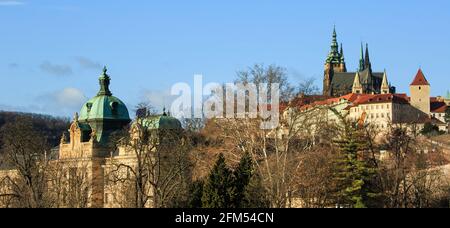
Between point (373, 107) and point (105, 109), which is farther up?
point (373, 107)

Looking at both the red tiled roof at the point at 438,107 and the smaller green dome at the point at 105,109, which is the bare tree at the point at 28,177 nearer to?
the smaller green dome at the point at 105,109

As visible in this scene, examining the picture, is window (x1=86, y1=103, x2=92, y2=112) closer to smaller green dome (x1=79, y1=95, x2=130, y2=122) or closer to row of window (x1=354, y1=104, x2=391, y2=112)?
smaller green dome (x1=79, y1=95, x2=130, y2=122)

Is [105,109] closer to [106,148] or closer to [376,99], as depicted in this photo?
[106,148]

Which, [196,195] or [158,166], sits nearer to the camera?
[196,195]

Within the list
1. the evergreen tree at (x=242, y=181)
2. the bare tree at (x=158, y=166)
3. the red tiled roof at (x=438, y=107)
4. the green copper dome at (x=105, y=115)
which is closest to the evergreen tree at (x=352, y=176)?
the bare tree at (x=158, y=166)

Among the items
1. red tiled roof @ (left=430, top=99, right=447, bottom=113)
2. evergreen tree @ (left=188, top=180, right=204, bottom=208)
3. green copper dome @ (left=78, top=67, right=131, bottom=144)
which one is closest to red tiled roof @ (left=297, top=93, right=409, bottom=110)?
red tiled roof @ (left=430, top=99, right=447, bottom=113)

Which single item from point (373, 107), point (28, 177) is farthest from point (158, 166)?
point (373, 107)

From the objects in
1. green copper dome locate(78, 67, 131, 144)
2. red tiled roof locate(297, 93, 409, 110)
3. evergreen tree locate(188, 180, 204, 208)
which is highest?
red tiled roof locate(297, 93, 409, 110)

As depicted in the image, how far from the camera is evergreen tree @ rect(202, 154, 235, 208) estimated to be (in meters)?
41.2

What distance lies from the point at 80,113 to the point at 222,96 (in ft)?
170

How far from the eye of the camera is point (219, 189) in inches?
1641

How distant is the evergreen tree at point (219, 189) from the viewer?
4122 cm

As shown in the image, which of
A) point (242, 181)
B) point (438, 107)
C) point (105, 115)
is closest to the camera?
point (242, 181)
